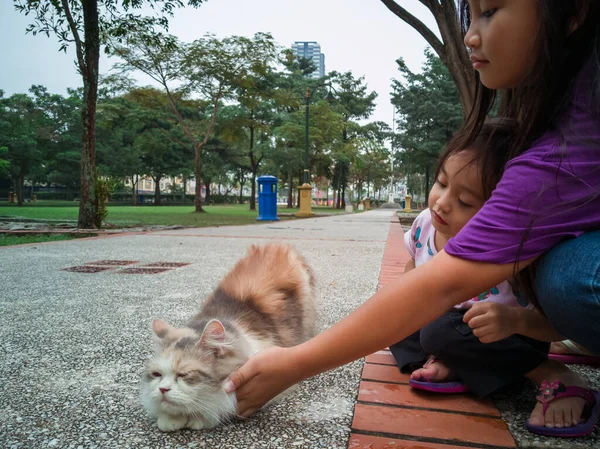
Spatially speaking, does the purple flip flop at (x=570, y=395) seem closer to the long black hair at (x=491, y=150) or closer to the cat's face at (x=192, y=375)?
the long black hair at (x=491, y=150)

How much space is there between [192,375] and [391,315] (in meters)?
0.67

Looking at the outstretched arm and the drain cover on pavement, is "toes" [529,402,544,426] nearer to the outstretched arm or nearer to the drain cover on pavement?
the outstretched arm

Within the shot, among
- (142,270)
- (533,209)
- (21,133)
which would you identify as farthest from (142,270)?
(21,133)

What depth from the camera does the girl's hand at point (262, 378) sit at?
131 centimetres

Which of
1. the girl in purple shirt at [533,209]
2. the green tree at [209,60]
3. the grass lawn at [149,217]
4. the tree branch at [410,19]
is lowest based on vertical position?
the grass lawn at [149,217]

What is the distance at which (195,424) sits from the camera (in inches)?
58.0

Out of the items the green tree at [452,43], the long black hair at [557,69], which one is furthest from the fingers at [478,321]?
the green tree at [452,43]

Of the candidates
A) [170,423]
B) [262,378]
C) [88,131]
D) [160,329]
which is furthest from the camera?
[88,131]

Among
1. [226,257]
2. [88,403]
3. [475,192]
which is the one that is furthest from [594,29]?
[226,257]

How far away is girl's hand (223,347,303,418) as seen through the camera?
1.31 metres

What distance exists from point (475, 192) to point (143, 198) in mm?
53221

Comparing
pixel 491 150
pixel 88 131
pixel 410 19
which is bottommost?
pixel 491 150

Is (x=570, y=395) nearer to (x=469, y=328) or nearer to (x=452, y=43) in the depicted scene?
(x=469, y=328)

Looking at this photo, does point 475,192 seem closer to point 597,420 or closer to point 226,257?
point 597,420
